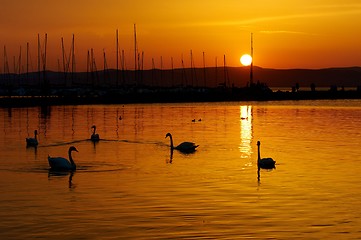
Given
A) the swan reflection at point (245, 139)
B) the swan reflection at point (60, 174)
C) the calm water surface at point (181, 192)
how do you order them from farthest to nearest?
1. the swan reflection at point (245, 139)
2. the swan reflection at point (60, 174)
3. the calm water surface at point (181, 192)

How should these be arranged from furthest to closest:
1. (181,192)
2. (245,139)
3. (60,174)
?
1. (245,139)
2. (60,174)
3. (181,192)

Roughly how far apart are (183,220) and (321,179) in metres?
10.4

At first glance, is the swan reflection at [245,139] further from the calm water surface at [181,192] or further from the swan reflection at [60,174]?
the swan reflection at [60,174]

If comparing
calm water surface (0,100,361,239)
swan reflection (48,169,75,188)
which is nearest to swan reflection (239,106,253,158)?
calm water surface (0,100,361,239)

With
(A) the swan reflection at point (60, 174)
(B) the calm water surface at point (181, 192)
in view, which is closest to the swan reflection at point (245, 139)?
(B) the calm water surface at point (181, 192)

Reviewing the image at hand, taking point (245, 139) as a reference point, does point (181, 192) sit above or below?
below

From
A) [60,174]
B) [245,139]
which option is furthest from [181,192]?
[245,139]

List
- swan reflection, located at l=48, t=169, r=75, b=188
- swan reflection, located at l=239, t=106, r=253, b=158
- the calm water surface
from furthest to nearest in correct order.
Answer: swan reflection, located at l=239, t=106, r=253, b=158
swan reflection, located at l=48, t=169, r=75, b=188
the calm water surface

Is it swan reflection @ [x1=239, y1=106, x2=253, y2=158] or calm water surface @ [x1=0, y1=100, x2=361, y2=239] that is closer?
calm water surface @ [x1=0, y1=100, x2=361, y2=239]

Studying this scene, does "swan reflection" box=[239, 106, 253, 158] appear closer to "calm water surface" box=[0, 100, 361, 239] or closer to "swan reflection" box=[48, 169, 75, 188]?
"calm water surface" box=[0, 100, 361, 239]

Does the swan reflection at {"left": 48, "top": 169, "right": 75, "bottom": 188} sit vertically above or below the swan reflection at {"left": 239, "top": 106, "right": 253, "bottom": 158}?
below

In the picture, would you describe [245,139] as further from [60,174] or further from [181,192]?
[181,192]

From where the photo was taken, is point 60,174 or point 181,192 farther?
point 60,174

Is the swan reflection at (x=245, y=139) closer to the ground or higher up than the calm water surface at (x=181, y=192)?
higher up
